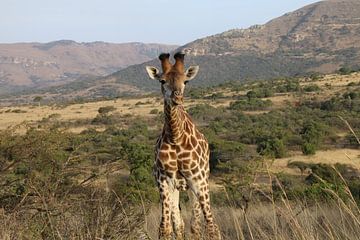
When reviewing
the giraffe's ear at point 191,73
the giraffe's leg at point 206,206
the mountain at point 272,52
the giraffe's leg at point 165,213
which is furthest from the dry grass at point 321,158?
the mountain at point 272,52

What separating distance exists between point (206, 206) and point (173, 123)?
98 cm

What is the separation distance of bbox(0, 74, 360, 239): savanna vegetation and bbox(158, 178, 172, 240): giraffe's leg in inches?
7.9

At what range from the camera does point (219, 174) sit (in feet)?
68.5

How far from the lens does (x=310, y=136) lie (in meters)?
25.8

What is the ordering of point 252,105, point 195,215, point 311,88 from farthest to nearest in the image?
point 311,88, point 252,105, point 195,215

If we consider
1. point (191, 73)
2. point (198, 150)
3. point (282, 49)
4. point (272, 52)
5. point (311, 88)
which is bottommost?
point (272, 52)

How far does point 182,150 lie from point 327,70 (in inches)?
4435

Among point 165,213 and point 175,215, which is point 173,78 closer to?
point 165,213

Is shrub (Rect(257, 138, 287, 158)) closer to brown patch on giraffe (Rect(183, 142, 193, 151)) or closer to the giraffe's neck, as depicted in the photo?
brown patch on giraffe (Rect(183, 142, 193, 151))

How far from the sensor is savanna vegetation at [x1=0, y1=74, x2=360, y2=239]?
4648mm

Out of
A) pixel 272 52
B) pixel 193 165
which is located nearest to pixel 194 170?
pixel 193 165

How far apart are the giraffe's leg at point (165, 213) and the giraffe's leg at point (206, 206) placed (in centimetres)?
30

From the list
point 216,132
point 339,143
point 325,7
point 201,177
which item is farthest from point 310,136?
point 325,7

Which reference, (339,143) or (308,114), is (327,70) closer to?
(308,114)
